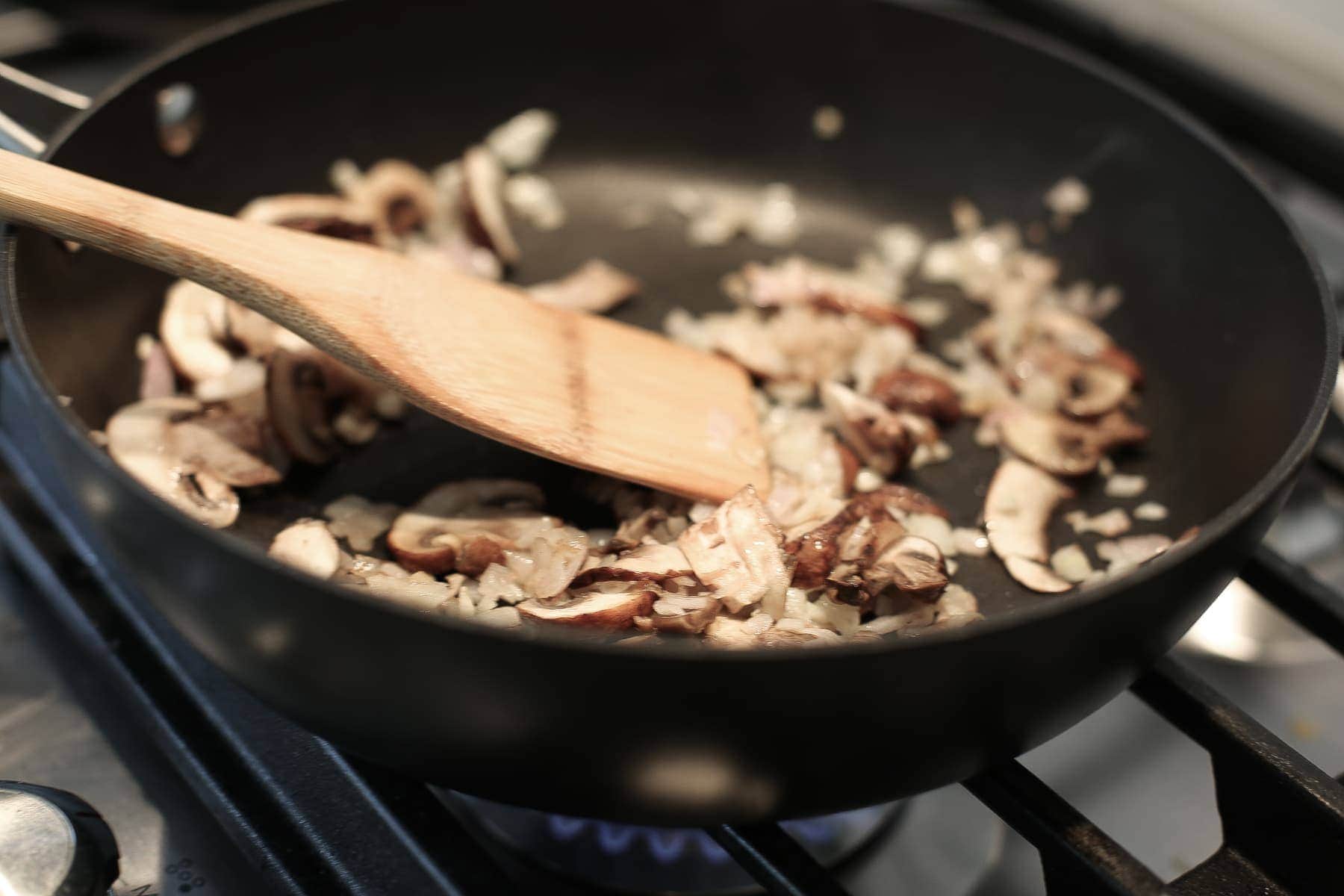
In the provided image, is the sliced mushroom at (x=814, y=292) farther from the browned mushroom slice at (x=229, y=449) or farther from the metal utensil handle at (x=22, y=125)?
the metal utensil handle at (x=22, y=125)

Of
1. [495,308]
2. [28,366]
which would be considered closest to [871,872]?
[495,308]

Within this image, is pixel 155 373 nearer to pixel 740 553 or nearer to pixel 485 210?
pixel 485 210

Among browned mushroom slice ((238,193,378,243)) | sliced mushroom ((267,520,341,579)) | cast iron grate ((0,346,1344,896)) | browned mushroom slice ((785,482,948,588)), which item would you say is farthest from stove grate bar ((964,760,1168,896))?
browned mushroom slice ((238,193,378,243))

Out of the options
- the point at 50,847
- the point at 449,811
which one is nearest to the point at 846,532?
the point at 449,811

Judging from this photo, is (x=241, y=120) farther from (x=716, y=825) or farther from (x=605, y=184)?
(x=716, y=825)

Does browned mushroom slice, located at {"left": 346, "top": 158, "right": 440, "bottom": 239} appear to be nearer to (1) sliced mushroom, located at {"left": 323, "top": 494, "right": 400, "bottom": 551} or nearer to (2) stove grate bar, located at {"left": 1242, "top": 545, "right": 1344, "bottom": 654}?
(1) sliced mushroom, located at {"left": 323, "top": 494, "right": 400, "bottom": 551}

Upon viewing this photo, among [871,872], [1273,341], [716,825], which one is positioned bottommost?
[871,872]
